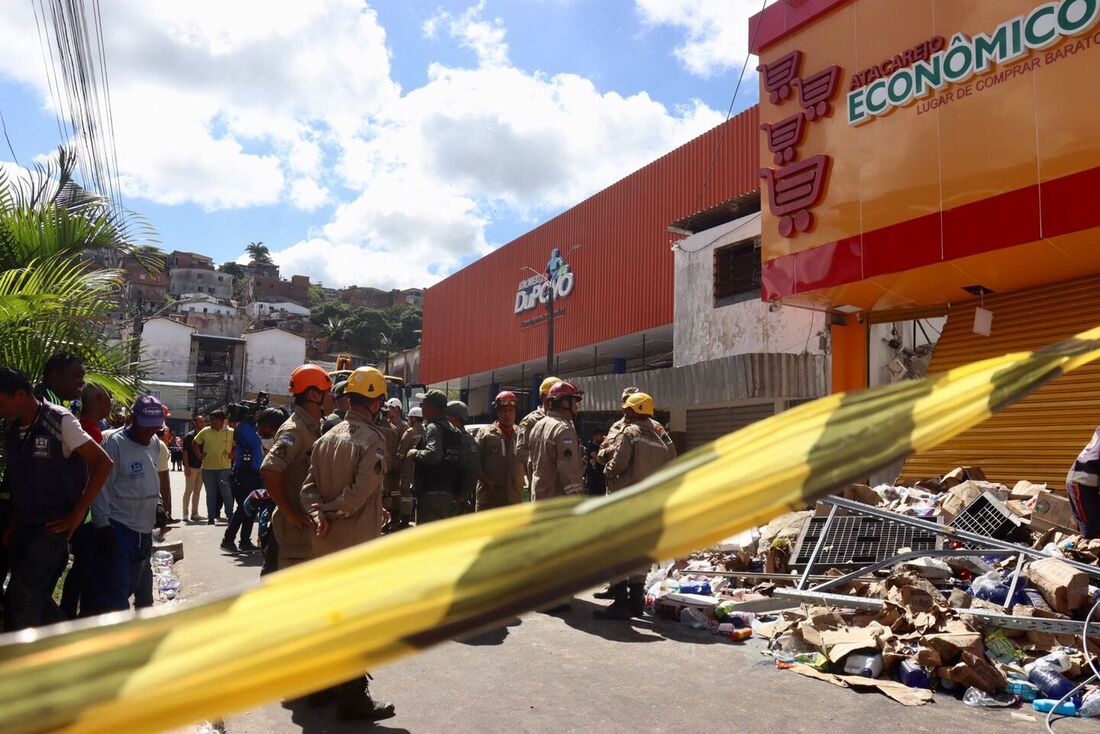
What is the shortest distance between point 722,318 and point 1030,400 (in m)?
7.40

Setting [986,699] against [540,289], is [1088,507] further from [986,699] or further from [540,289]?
[540,289]

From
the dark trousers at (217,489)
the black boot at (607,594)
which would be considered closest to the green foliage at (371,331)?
the dark trousers at (217,489)

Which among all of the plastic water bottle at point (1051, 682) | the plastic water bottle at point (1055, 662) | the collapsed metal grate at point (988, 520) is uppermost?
the collapsed metal grate at point (988, 520)

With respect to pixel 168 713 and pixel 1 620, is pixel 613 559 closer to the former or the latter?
pixel 168 713

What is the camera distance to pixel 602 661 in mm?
4941

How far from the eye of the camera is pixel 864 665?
4543 millimetres

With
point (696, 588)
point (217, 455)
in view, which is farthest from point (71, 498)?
point (217, 455)

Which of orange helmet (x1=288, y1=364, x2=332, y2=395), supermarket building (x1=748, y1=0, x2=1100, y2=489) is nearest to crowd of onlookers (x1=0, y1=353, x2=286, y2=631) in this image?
orange helmet (x1=288, y1=364, x2=332, y2=395)

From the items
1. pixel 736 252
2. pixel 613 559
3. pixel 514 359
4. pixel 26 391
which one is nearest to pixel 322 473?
pixel 26 391

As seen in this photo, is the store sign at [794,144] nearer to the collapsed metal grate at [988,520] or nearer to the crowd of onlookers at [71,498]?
the collapsed metal grate at [988,520]

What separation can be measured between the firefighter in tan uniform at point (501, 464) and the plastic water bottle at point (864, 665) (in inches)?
139

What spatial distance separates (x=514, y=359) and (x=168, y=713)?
27799 millimetres

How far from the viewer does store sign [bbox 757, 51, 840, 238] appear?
34.6 feet

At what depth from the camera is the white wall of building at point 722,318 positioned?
14.2m
